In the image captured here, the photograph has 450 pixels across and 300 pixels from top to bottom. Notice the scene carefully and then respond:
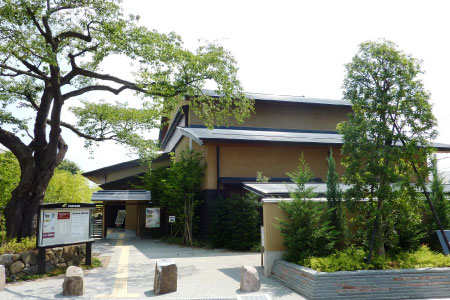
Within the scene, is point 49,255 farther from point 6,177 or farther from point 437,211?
point 437,211

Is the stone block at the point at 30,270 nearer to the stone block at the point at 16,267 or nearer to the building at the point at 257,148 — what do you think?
the stone block at the point at 16,267

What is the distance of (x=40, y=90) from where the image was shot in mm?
13867

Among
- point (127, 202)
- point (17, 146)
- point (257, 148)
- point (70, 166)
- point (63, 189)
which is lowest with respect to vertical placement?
point (127, 202)

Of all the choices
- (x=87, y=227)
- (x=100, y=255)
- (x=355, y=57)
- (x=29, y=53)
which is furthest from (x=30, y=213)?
(x=355, y=57)

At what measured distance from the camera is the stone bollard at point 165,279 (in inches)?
302

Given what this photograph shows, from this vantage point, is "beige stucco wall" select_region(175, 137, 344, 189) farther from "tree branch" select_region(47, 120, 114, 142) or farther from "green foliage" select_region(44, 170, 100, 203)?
"green foliage" select_region(44, 170, 100, 203)

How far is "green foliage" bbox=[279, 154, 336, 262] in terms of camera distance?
882 cm

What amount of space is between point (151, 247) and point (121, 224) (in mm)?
13937

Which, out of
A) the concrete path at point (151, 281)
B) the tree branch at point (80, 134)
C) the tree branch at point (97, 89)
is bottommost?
the concrete path at point (151, 281)

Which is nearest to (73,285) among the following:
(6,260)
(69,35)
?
(6,260)

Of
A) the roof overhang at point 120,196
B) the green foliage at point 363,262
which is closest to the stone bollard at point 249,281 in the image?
the green foliage at point 363,262

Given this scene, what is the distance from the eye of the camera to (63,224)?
10.2 metres

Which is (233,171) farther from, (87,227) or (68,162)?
(68,162)

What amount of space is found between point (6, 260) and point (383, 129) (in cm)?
1002
